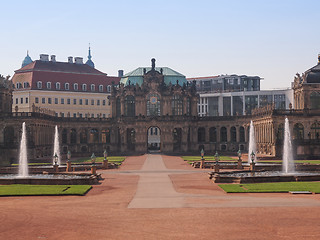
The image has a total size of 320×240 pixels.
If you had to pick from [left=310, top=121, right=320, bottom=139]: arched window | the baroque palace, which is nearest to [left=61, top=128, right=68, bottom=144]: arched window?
the baroque palace

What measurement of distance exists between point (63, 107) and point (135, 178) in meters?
103

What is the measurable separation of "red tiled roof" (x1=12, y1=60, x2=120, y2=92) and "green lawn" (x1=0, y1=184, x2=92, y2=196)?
106507 millimetres

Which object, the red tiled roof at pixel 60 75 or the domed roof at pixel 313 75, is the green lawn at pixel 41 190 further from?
the red tiled roof at pixel 60 75

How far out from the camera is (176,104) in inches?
5591

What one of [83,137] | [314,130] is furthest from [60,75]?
[314,130]

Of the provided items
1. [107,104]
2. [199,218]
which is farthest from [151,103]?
[199,218]

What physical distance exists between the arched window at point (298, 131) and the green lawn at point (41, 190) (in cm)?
7763

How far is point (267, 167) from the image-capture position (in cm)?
7850

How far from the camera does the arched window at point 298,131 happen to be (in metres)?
124

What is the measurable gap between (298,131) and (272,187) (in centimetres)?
7346

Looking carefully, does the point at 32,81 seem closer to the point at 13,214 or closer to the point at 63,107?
the point at 63,107

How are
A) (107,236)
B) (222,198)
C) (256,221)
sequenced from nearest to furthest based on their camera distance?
(107,236), (256,221), (222,198)

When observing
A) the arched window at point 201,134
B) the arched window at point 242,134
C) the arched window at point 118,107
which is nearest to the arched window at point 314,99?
the arched window at point 242,134

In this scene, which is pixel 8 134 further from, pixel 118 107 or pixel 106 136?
pixel 106 136
